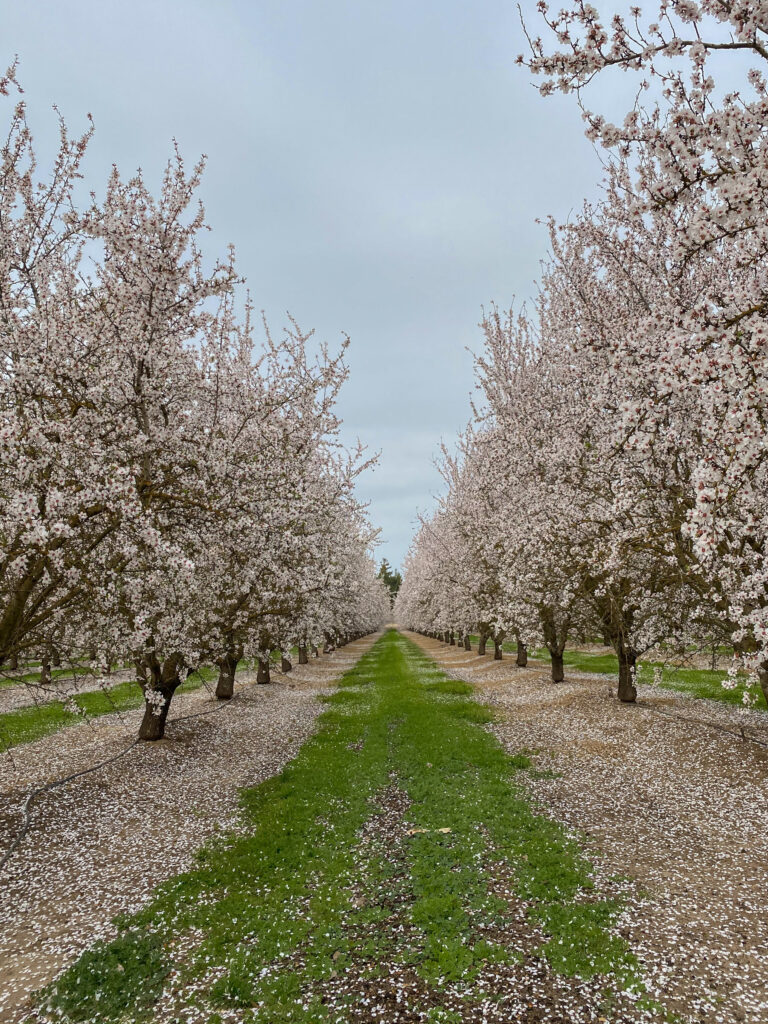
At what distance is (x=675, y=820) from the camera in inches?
449

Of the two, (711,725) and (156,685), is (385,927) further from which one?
(711,725)

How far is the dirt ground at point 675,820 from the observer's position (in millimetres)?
6727

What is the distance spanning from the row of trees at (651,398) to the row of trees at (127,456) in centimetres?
782

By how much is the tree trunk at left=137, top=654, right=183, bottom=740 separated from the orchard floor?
23.4 inches

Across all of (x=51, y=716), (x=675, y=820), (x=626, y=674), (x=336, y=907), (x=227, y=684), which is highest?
(x=626, y=674)

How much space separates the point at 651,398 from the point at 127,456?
396 inches

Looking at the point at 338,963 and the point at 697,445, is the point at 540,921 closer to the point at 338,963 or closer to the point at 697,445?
the point at 338,963

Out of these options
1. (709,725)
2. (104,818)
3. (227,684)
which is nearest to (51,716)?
(227,684)

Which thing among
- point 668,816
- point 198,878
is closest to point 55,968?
point 198,878

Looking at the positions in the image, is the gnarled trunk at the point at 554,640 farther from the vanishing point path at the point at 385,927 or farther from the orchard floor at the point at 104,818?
the vanishing point path at the point at 385,927

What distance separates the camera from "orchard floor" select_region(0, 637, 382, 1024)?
819 centimetres

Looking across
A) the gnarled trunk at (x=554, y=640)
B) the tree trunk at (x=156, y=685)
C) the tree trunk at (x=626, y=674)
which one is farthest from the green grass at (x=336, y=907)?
the gnarled trunk at (x=554, y=640)

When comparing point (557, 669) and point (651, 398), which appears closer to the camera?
point (651, 398)

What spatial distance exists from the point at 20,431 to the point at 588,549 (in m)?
15.1
